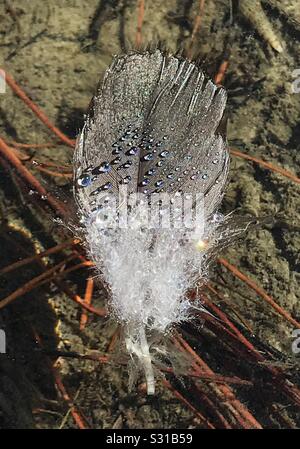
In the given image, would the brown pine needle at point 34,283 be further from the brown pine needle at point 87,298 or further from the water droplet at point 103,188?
the water droplet at point 103,188

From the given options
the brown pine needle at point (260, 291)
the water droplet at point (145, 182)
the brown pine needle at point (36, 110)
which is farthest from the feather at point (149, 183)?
the brown pine needle at point (36, 110)

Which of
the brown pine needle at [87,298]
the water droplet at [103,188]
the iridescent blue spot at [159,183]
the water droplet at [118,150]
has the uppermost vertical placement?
the water droplet at [118,150]

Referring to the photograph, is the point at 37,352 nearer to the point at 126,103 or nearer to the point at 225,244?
the point at 225,244

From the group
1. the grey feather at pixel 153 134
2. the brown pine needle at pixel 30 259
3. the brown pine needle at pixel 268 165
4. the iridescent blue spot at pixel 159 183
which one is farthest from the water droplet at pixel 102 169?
the brown pine needle at pixel 268 165

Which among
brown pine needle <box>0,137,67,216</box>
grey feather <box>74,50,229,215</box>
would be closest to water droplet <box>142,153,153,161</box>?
grey feather <box>74,50,229,215</box>

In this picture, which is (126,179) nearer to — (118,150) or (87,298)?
(118,150)

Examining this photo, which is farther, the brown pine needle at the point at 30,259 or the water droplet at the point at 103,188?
the brown pine needle at the point at 30,259

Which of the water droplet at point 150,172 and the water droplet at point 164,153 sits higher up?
the water droplet at point 164,153
